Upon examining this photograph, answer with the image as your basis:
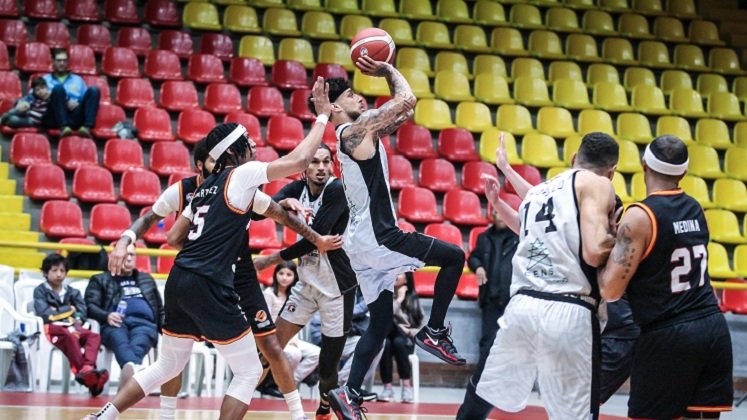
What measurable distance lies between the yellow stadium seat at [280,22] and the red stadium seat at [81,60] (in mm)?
2776

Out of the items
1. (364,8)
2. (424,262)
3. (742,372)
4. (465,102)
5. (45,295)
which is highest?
(364,8)

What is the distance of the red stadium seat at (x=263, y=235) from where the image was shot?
39.7 feet

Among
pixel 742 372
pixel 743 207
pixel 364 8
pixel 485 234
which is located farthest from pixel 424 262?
pixel 364 8

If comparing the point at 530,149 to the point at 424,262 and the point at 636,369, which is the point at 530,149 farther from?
the point at 636,369

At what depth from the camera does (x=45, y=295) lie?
10227 mm

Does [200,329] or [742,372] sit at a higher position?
[200,329]

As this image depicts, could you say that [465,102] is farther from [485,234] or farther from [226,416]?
[226,416]

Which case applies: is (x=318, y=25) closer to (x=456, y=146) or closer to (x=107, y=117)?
(x=456, y=146)

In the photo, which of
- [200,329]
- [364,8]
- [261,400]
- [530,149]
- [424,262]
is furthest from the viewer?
[364,8]

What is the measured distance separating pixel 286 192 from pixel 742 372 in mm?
7346

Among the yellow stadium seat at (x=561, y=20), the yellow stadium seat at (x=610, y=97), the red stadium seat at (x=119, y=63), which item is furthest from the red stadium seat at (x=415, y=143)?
the yellow stadium seat at (x=561, y=20)

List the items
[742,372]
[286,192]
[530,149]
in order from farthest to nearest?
[530,149] < [742,372] < [286,192]

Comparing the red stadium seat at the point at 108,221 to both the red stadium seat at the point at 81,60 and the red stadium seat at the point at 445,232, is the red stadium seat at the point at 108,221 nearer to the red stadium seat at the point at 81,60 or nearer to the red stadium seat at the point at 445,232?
the red stadium seat at the point at 81,60

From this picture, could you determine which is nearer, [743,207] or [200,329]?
[200,329]
